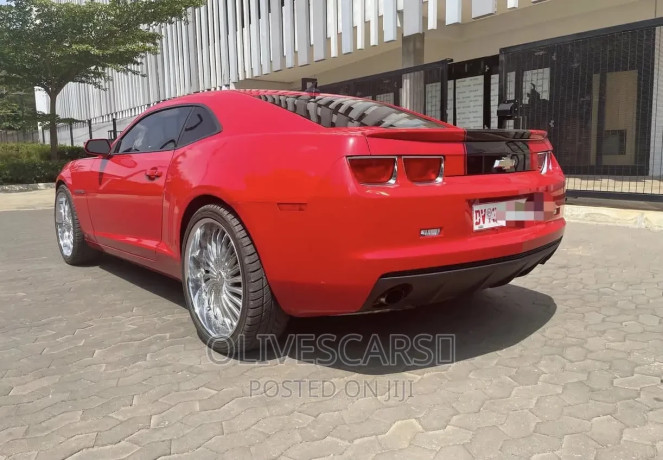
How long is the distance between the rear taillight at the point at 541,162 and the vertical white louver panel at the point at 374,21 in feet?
34.6

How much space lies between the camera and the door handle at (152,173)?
3.36 metres

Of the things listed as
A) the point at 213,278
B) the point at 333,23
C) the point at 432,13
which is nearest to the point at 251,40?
the point at 333,23

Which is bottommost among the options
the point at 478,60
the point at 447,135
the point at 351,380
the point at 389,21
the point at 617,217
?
the point at 351,380

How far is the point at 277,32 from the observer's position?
16.5 metres

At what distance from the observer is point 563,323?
3318mm

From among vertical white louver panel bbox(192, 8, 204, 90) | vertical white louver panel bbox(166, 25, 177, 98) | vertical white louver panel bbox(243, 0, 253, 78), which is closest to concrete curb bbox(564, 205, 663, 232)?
vertical white louver panel bbox(243, 0, 253, 78)

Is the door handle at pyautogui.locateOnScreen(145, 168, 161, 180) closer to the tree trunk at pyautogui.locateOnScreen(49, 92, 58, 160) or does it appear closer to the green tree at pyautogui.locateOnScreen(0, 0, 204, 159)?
the green tree at pyautogui.locateOnScreen(0, 0, 204, 159)

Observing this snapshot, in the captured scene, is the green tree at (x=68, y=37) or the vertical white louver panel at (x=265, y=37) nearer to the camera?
the green tree at (x=68, y=37)

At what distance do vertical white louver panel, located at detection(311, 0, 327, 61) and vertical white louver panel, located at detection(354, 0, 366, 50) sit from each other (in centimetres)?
145

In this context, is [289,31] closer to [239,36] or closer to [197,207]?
[239,36]

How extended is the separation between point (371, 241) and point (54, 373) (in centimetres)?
183

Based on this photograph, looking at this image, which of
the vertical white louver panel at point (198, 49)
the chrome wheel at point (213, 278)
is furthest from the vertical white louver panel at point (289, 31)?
the chrome wheel at point (213, 278)

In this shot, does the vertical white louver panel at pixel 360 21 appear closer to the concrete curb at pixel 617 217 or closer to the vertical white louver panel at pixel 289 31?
the vertical white louver panel at pixel 289 31

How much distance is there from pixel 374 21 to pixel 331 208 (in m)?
11.7
